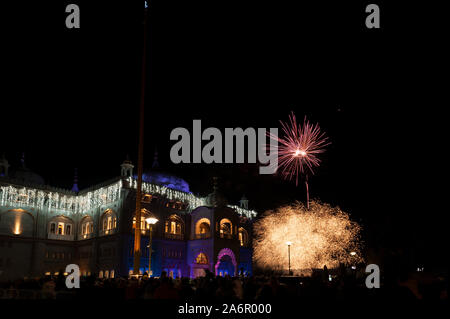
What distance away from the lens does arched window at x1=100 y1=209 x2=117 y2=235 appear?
44.0 meters

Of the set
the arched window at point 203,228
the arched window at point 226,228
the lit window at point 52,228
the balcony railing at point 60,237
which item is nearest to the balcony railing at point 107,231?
the balcony railing at point 60,237

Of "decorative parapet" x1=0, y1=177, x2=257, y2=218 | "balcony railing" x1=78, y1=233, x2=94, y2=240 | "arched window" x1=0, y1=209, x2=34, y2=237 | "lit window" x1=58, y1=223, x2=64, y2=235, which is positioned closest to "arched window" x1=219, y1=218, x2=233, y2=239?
"decorative parapet" x1=0, y1=177, x2=257, y2=218

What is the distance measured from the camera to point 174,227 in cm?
4809

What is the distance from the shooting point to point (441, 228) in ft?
101

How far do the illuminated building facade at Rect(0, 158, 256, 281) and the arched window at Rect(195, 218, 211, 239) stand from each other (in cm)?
11

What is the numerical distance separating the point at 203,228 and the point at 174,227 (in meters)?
3.76

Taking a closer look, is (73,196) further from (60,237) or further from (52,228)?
(60,237)

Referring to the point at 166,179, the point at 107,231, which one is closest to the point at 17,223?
the point at 107,231

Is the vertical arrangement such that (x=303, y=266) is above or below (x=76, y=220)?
below

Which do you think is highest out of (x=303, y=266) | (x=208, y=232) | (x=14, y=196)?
(x=14, y=196)
